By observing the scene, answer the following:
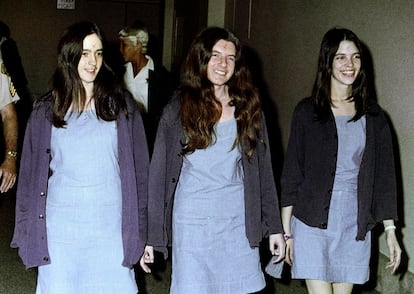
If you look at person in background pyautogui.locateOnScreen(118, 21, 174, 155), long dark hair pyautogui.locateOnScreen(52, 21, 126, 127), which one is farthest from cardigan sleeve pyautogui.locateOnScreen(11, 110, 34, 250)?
person in background pyautogui.locateOnScreen(118, 21, 174, 155)

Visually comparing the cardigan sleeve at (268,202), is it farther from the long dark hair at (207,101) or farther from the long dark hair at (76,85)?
the long dark hair at (76,85)

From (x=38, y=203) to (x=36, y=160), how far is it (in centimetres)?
18

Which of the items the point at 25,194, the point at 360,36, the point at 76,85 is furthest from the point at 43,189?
the point at 360,36

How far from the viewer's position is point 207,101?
116 inches

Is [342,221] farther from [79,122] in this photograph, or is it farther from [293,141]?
[79,122]

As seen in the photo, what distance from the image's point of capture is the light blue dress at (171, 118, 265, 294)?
292 cm

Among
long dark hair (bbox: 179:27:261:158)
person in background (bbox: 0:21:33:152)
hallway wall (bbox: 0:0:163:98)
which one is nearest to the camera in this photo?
long dark hair (bbox: 179:27:261:158)

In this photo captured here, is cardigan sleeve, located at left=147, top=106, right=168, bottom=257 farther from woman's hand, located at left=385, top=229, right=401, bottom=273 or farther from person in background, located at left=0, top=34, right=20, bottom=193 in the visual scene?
person in background, located at left=0, top=34, right=20, bottom=193

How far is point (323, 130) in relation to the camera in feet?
10.5

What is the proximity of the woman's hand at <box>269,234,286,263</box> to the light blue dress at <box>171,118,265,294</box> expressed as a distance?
179mm

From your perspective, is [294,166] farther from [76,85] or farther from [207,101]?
[76,85]

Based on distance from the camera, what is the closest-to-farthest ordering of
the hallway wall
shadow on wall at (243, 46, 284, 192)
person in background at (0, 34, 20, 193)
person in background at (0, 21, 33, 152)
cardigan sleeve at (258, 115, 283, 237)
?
1. cardigan sleeve at (258, 115, 283, 237)
2. person in background at (0, 34, 20, 193)
3. shadow on wall at (243, 46, 284, 192)
4. person in background at (0, 21, 33, 152)
5. the hallway wall

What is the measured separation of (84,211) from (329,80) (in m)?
1.35

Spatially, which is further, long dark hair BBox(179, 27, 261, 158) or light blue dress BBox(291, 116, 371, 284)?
light blue dress BBox(291, 116, 371, 284)
